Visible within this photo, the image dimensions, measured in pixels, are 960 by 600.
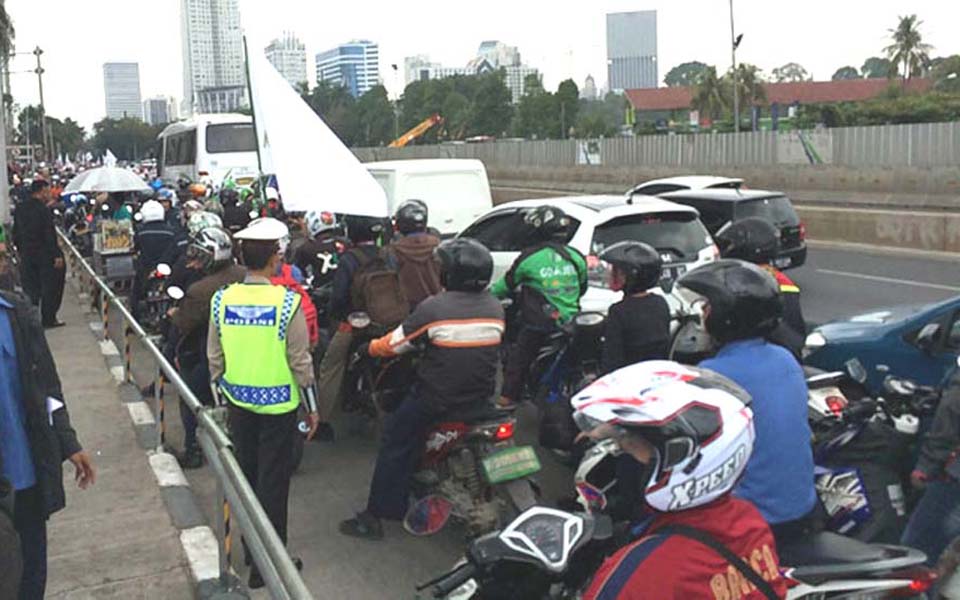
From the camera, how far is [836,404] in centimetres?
507

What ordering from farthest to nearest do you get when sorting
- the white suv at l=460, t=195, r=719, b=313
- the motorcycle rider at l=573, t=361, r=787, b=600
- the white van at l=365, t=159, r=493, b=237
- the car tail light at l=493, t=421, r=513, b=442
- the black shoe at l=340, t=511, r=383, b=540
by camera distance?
the white van at l=365, t=159, r=493, b=237 → the white suv at l=460, t=195, r=719, b=313 → the black shoe at l=340, t=511, r=383, b=540 → the car tail light at l=493, t=421, r=513, b=442 → the motorcycle rider at l=573, t=361, r=787, b=600

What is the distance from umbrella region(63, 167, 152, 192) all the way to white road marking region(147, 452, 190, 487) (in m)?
8.77

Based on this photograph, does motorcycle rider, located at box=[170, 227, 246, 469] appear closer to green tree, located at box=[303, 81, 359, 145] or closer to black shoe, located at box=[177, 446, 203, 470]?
black shoe, located at box=[177, 446, 203, 470]

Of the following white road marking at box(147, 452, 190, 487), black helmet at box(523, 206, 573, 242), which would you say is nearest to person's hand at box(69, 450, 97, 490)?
white road marking at box(147, 452, 190, 487)

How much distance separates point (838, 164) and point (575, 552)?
2737 centimetres

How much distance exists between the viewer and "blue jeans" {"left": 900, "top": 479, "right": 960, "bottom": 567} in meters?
4.15

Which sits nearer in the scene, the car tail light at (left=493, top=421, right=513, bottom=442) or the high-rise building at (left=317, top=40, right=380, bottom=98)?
the car tail light at (left=493, top=421, right=513, bottom=442)

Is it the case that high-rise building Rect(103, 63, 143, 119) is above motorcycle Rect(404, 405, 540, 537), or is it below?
above

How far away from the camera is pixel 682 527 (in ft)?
7.38

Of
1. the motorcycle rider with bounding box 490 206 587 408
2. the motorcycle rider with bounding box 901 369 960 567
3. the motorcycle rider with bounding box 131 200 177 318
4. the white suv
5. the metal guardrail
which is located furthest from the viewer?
the motorcycle rider with bounding box 131 200 177 318

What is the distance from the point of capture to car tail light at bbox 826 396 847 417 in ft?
16.4

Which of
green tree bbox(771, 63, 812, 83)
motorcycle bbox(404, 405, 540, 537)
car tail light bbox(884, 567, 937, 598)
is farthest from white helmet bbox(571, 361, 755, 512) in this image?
green tree bbox(771, 63, 812, 83)

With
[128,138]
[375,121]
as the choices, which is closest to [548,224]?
[375,121]

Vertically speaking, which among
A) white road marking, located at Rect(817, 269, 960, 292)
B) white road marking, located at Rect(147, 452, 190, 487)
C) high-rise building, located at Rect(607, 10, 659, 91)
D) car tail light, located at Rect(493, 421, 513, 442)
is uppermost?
high-rise building, located at Rect(607, 10, 659, 91)
